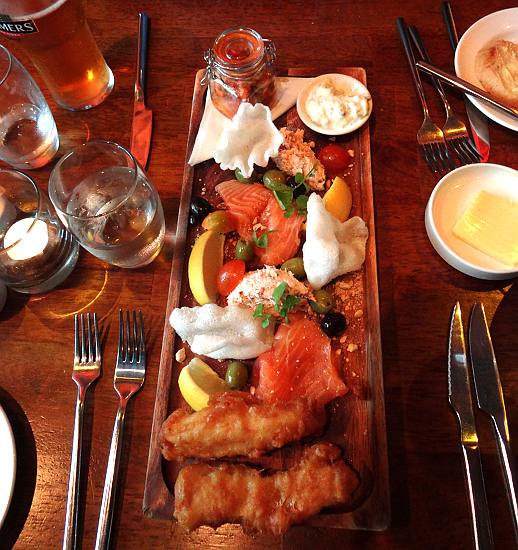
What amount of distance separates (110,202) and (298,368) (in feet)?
2.58

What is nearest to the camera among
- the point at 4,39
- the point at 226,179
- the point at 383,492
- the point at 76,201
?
the point at 383,492

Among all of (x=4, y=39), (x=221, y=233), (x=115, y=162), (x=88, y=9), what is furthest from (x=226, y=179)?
(x=4, y=39)

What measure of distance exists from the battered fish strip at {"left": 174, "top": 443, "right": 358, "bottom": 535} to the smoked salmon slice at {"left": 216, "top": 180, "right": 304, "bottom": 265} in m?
0.64

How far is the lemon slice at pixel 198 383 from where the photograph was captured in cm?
133

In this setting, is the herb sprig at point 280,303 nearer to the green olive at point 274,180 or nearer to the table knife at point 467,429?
the green olive at point 274,180

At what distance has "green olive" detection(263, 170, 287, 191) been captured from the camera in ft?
5.16

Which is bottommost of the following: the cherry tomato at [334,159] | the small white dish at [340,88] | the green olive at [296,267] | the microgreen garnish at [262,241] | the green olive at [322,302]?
the green olive at [322,302]

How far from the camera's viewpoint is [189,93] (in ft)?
6.19

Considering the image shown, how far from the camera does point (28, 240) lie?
1522 mm

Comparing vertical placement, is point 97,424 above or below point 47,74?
below

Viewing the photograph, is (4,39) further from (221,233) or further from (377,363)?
(377,363)

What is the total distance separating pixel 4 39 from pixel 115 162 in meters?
1.03

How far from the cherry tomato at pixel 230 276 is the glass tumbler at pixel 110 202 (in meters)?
0.26

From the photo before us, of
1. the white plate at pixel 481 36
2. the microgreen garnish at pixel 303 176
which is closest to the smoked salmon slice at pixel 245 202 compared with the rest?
the microgreen garnish at pixel 303 176
